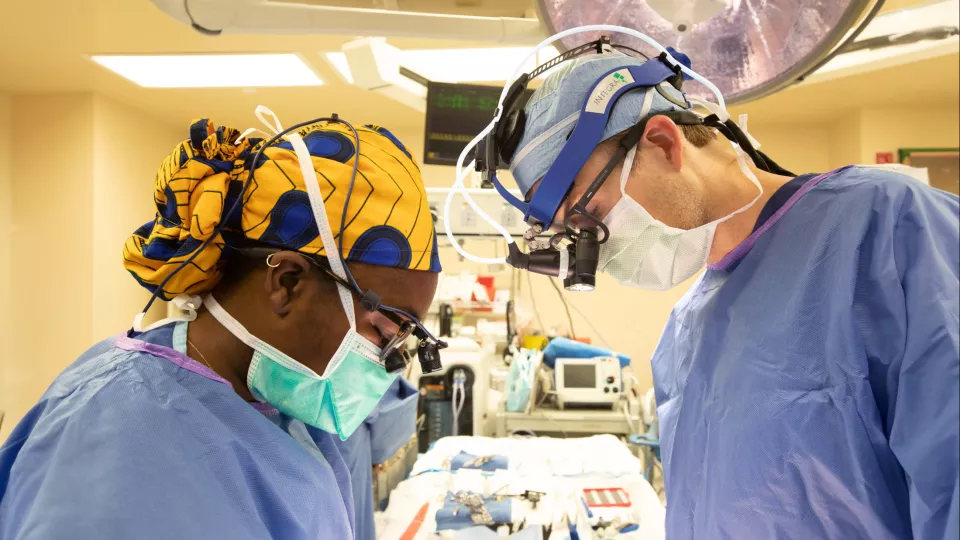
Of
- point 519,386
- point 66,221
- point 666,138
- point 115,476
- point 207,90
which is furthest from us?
point 207,90

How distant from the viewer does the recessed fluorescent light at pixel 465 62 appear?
3.16 meters

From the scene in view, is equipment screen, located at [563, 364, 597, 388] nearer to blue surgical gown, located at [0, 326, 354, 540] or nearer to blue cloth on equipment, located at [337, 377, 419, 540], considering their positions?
blue cloth on equipment, located at [337, 377, 419, 540]

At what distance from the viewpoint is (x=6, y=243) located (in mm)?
2086

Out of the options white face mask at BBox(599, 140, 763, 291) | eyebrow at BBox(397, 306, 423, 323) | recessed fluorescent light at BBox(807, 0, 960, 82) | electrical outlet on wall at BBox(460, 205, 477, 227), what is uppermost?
recessed fluorescent light at BBox(807, 0, 960, 82)

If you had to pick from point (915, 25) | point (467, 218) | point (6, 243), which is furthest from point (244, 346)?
point (6, 243)

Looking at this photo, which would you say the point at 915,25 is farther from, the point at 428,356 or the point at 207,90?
the point at 207,90

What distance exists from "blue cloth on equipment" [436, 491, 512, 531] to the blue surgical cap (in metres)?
1.12

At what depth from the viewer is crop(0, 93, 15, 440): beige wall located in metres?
1.82

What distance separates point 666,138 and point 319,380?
715 millimetres

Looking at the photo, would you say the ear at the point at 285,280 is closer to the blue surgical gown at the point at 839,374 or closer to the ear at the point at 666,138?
the ear at the point at 666,138

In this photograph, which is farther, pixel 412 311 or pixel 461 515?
pixel 461 515

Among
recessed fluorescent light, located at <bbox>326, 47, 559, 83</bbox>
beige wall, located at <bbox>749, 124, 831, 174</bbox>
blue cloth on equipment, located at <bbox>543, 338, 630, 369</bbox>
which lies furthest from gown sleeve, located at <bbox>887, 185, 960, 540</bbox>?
beige wall, located at <bbox>749, 124, 831, 174</bbox>

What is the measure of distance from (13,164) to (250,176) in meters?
1.75

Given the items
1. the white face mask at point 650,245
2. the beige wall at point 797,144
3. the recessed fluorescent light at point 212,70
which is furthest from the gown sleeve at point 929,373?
the beige wall at point 797,144
